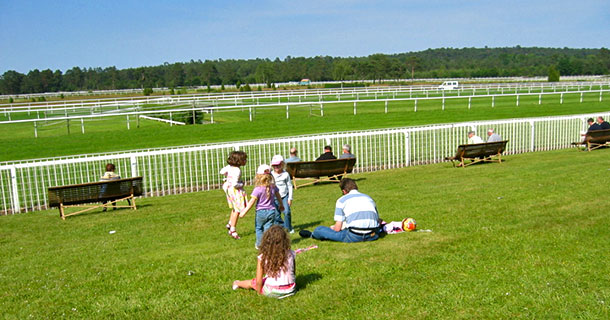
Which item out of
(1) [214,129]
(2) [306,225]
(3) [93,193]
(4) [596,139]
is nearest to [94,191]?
(3) [93,193]

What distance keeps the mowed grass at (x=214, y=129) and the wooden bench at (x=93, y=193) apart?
11.3 metres

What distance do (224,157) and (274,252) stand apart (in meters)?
10.3

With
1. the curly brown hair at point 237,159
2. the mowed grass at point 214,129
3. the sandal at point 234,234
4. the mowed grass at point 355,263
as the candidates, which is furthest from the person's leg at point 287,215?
the mowed grass at point 214,129

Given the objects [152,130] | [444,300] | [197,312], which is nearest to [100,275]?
[197,312]

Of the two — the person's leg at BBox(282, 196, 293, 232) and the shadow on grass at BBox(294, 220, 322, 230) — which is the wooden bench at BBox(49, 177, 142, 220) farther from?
the person's leg at BBox(282, 196, 293, 232)

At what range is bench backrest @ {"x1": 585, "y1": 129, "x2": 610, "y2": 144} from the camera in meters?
16.9

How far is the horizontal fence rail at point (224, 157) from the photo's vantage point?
13.2 metres

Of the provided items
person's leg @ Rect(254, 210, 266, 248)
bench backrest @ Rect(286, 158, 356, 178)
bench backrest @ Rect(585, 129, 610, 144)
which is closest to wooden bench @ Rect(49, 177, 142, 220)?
bench backrest @ Rect(286, 158, 356, 178)

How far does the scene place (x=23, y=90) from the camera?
128 meters

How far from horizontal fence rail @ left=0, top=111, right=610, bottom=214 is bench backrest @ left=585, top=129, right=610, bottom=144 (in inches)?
75.0

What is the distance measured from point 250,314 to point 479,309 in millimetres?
2008

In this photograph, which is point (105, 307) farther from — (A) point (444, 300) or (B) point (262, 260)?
(A) point (444, 300)

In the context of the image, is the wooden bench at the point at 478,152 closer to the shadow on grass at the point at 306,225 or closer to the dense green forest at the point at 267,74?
the shadow on grass at the point at 306,225

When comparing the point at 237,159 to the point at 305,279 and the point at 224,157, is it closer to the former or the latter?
the point at 305,279
